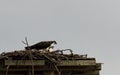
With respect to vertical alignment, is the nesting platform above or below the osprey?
below

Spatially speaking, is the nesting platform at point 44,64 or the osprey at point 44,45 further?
the osprey at point 44,45

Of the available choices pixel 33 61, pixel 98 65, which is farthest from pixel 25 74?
pixel 98 65

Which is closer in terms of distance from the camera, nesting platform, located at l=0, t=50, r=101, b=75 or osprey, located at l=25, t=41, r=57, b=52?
nesting platform, located at l=0, t=50, r=101, b=75

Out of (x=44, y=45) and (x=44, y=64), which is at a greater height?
(x=44, y=45)

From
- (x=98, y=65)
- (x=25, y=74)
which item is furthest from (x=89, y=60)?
(x=25, y=74)

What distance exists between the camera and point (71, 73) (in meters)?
7.99

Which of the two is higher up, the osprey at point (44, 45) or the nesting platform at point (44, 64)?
the osprey at point (44, 45)

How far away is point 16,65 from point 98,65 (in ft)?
5.85

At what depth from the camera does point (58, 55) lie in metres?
8.25

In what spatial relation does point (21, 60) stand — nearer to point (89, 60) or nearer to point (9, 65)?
point (9, 65)

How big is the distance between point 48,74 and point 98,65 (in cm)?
111

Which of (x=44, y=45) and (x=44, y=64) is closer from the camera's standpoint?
(x=44, y=64)

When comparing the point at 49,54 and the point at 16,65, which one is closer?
the point at 16,65

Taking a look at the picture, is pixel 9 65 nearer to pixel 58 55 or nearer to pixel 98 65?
pixel 58 55
